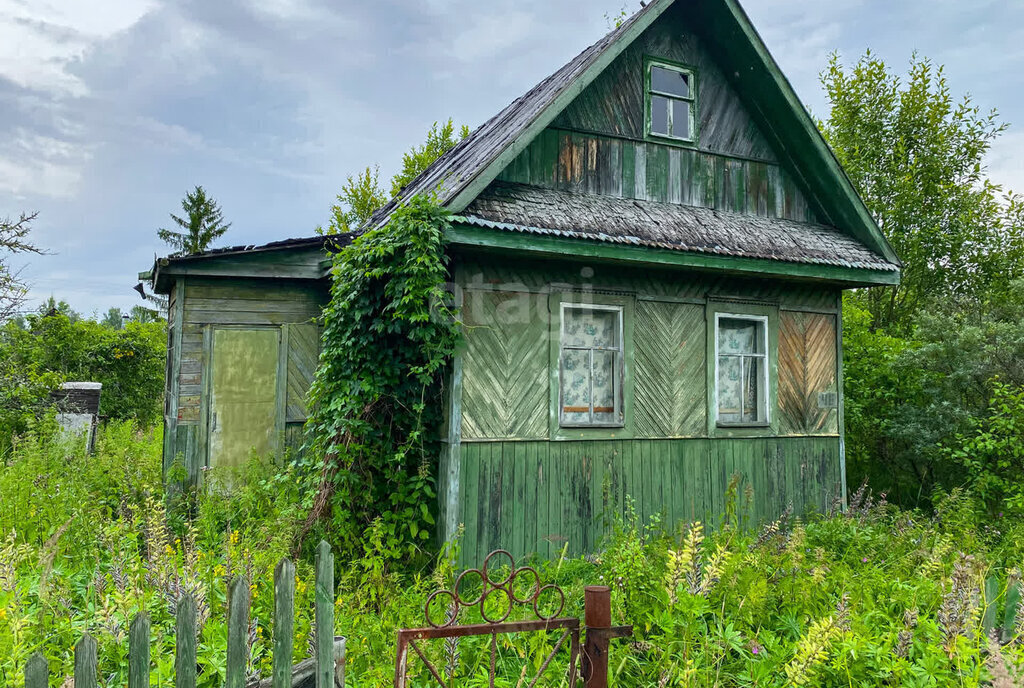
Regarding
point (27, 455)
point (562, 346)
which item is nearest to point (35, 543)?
point (27, 455)

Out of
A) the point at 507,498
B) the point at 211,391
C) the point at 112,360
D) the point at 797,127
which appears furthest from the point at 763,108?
the point at 112,360

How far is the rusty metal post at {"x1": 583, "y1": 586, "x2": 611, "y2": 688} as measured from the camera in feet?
9.75

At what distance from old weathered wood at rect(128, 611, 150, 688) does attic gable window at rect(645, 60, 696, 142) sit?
7987mm

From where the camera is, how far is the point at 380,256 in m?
7.00

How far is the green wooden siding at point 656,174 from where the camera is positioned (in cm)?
819

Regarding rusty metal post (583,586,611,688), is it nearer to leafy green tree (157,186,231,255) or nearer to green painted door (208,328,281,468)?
green painted door (208,328,281,468)

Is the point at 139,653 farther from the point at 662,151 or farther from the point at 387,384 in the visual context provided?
the point at 662,151

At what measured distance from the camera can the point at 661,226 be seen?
814cm

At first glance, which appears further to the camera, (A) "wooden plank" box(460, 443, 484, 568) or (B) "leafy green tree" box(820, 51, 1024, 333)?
(B) "leafy green tree" box(820, 51, 1024, 333)

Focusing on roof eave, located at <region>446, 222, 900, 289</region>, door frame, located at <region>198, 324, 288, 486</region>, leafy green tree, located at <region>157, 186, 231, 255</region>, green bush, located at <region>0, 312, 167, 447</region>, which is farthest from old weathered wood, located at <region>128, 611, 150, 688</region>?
leafy green tree, located at <region>157, 186, 231, 255</region>

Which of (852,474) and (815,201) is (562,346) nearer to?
(815,201)

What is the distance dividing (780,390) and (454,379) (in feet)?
14.5

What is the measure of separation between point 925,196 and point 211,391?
17430 mm

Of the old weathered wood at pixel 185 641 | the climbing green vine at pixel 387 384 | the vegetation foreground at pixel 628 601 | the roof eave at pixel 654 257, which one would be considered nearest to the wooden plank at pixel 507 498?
the vegetation foreground at pixel 628 601
